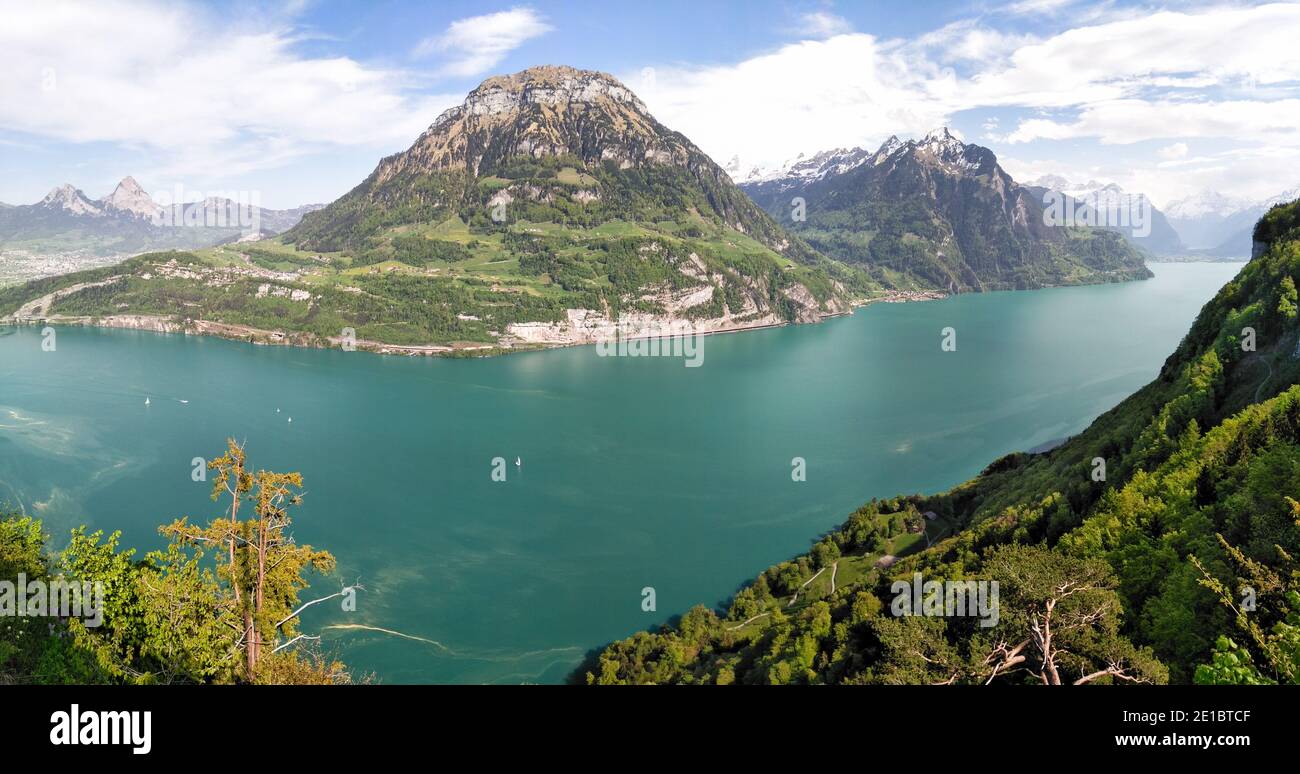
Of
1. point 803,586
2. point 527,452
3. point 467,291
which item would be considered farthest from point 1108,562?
point 467,291

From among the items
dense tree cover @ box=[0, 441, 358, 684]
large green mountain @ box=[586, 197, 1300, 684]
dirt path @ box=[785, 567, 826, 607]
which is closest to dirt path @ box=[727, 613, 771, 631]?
large green mountain @ box=[586, 197, 1300, 684]

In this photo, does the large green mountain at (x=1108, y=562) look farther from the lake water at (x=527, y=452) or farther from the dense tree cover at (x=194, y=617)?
the dense tree cover at (x=194, y=617)

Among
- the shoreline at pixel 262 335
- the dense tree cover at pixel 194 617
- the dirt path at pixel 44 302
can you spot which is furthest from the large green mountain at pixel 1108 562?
the dirt path at pixel 44 302

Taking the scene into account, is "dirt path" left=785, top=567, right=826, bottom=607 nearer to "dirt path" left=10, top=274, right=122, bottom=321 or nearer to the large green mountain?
the large green mountain

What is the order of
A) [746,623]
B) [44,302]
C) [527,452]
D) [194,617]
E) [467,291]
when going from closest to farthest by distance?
1. [194,617]
2. [746,623]
3. [527,452]
4. [467,291]
5. [44,302]

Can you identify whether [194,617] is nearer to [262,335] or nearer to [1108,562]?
[1108,562]

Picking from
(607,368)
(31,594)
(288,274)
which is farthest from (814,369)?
(288,274)
